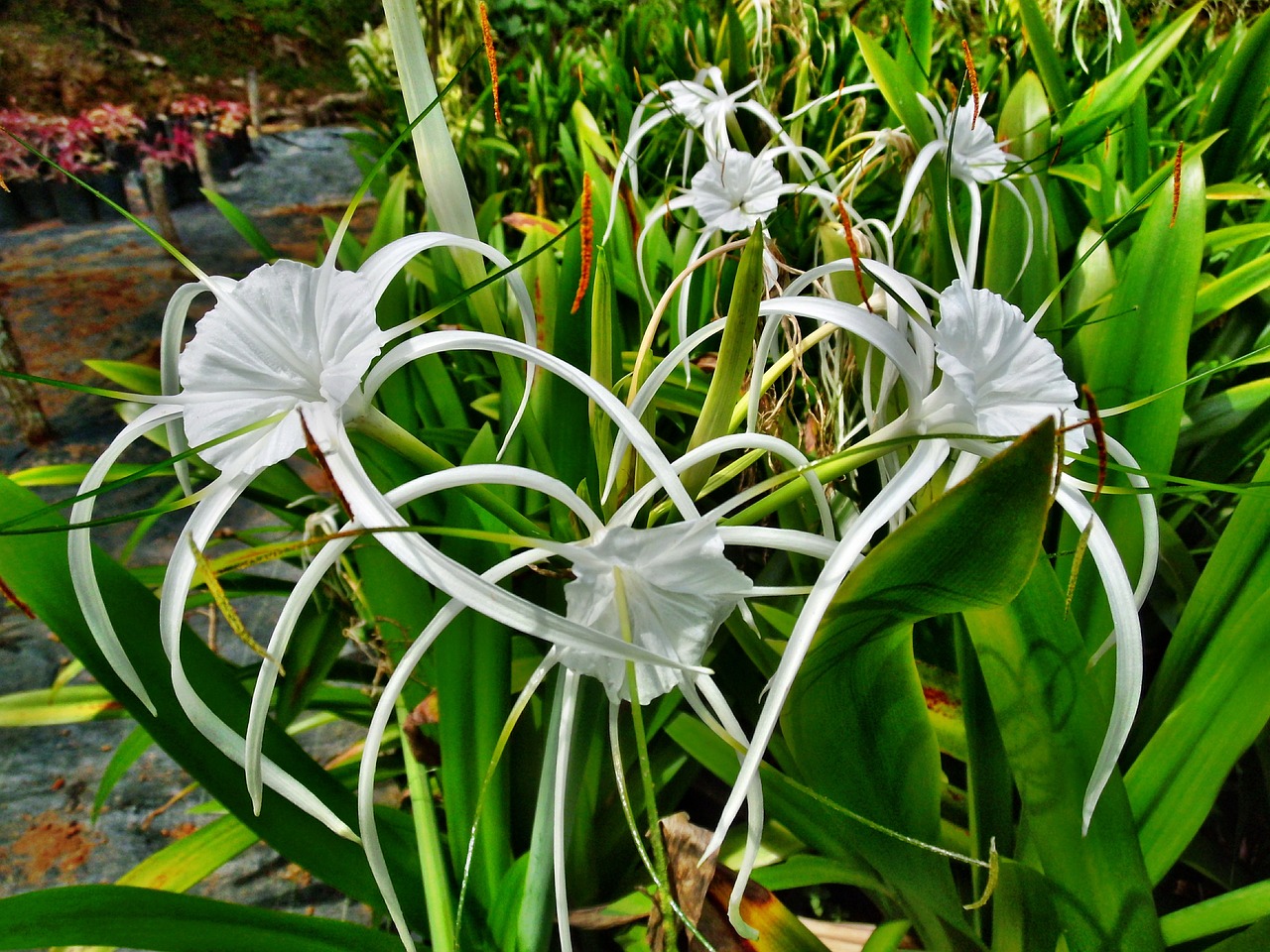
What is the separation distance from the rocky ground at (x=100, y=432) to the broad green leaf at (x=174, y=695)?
1.65ft

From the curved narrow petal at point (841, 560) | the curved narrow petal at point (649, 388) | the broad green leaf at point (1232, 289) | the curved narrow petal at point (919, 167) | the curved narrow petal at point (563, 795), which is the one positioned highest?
the curved narrow petal at point (919, 167)

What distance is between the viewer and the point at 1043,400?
1.20ft

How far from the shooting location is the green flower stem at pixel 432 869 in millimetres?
638

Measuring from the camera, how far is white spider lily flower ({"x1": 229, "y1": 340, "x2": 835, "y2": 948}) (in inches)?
12.1

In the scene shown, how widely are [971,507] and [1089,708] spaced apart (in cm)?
24

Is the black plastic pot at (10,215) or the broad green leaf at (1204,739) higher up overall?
the black plastic pot at (10,215)

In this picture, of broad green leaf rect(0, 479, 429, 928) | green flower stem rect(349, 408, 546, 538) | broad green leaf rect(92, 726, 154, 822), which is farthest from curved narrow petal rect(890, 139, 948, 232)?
broad green leaf rect(92, 726, 154, 822)

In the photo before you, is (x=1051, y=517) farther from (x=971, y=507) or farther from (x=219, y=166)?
(x=219, y=166)

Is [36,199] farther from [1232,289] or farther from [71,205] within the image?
[1232,289]

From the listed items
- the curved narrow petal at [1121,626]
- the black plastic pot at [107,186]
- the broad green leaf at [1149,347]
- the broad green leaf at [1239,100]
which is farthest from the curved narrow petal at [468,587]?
the black plastic pot at [107,186]

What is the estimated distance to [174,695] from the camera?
→ 1.84 ft

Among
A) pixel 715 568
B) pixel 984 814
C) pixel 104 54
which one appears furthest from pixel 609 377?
pixel 104 54

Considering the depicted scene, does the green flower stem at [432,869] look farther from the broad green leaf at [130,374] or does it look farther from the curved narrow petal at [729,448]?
the broad green leaf at [130,374]

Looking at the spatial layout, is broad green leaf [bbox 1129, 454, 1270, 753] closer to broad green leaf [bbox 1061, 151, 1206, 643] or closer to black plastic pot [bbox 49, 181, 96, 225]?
broad green leaf [bbox 1061, 151, 1206, 643]
